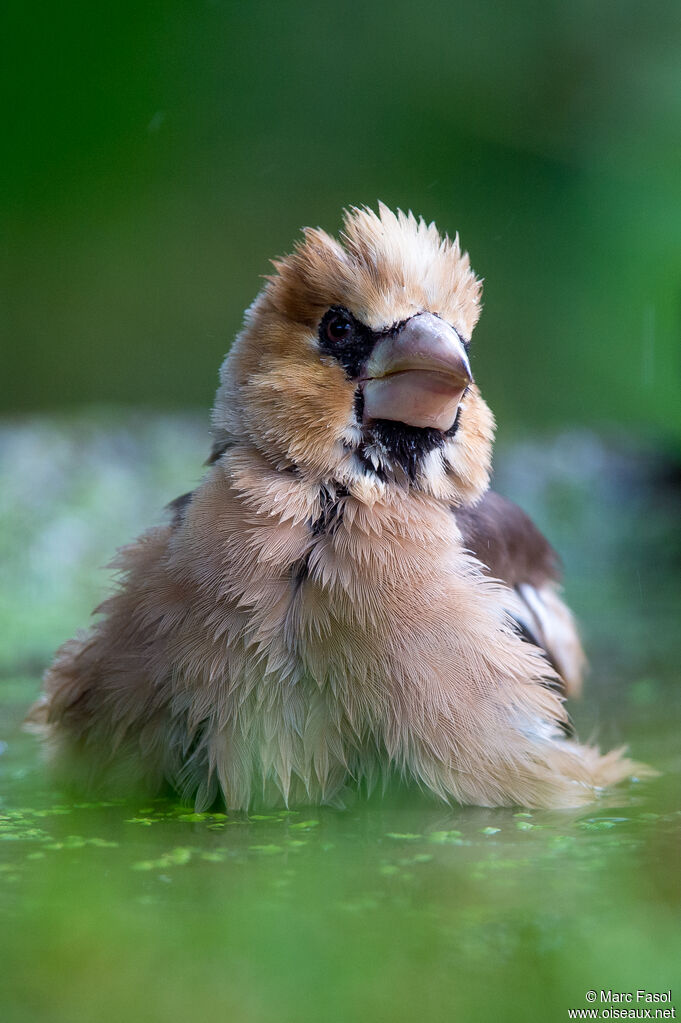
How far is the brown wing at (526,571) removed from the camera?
2354 mm

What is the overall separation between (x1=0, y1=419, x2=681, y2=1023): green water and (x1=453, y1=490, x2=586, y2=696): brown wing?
0.16 metres

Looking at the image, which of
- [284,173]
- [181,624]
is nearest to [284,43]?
[284,173]

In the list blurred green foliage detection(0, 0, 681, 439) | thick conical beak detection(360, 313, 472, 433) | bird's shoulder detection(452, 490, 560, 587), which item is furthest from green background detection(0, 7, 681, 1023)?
bird's shoulder detection(452, 490, 560, 587)

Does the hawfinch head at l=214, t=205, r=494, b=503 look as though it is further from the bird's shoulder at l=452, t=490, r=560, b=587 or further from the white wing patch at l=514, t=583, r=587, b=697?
the white wing patch at l=514, t=583, r=587, b=697

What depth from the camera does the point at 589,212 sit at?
1.40 meters

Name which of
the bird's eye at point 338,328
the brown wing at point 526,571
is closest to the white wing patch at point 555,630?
the brown wing at point 526,571

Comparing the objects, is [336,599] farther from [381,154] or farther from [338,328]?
[381,154]

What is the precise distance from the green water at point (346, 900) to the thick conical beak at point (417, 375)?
0.73m

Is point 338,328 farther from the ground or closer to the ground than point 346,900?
farther from the ground

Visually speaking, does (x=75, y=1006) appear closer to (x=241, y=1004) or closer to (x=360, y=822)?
(x=241, y=1004)

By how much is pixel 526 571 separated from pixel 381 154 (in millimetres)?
1192

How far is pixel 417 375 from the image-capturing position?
80.0 inches

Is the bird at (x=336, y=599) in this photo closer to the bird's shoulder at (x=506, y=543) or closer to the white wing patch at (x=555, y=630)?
the bird's shoulder at (x=506, y=543)

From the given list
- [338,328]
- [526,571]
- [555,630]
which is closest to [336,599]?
[338,328]
